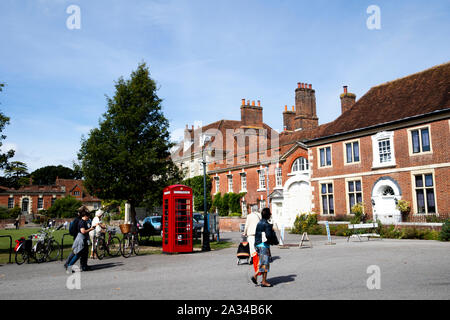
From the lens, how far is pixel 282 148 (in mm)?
34625

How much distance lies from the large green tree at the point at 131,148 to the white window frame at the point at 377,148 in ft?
Result: 43.9

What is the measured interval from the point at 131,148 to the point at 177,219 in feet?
17.3

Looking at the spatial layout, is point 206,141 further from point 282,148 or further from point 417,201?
point 417,201

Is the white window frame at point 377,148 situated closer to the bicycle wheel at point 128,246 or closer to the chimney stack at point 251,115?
the bicycle wheel at point 128,246

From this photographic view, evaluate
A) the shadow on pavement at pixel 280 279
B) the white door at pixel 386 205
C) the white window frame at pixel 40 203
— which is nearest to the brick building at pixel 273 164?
the white door at pixel 386 205

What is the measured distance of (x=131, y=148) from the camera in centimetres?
1895

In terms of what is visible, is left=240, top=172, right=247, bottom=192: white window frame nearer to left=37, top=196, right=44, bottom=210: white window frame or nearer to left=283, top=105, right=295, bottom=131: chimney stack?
left=283, top=105, right=295, bottom=131: chimney stack

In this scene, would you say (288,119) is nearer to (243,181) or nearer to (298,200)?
(243,181)

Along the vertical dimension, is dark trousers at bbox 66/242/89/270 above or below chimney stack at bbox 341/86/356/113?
below

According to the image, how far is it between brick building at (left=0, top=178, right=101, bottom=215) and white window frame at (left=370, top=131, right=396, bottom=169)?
6195 cm

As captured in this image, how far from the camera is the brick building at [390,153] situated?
21.8m

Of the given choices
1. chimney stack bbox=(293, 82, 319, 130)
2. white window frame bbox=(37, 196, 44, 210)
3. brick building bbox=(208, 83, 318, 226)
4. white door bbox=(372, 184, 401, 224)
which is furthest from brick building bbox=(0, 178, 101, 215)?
white door bbox=(372, 184, 401, 224)

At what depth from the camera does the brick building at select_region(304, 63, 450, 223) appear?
2180cm

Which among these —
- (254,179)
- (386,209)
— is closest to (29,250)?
(386,209)
